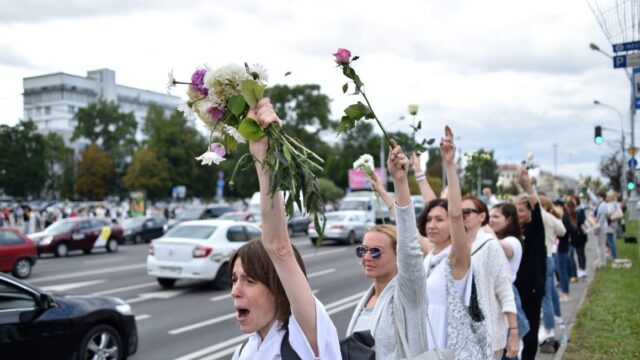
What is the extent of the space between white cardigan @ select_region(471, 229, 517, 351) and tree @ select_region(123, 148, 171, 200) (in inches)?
2873

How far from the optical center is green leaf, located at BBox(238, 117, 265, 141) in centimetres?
189

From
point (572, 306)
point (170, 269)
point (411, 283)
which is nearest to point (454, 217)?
point (411, 283)

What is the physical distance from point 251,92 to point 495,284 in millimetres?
3086

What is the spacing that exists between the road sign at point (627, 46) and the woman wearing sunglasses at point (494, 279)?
9.25ft

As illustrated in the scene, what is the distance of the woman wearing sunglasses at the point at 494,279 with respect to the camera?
4359 millimetres

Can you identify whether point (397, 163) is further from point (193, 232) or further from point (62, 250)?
point (62, 250)

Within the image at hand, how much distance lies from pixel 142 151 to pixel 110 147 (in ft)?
64.4

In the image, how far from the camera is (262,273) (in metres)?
2.34

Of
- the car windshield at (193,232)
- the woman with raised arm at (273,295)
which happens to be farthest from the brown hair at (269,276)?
the car windshield at (193,232)

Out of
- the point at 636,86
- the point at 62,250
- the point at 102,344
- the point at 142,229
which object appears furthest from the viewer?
the point at 142,229

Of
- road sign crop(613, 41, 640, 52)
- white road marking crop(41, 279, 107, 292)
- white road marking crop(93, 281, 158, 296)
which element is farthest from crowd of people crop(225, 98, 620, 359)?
white road marking crop(41, 279, 107, 292)

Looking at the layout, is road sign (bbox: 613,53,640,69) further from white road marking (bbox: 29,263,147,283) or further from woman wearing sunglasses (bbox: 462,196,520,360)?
white road marking (bbox: 29,263,147,283)

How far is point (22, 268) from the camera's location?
16.3 m

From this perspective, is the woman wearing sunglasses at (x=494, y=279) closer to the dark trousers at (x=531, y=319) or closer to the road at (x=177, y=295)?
the dark trousers at (x=531, y=319)
